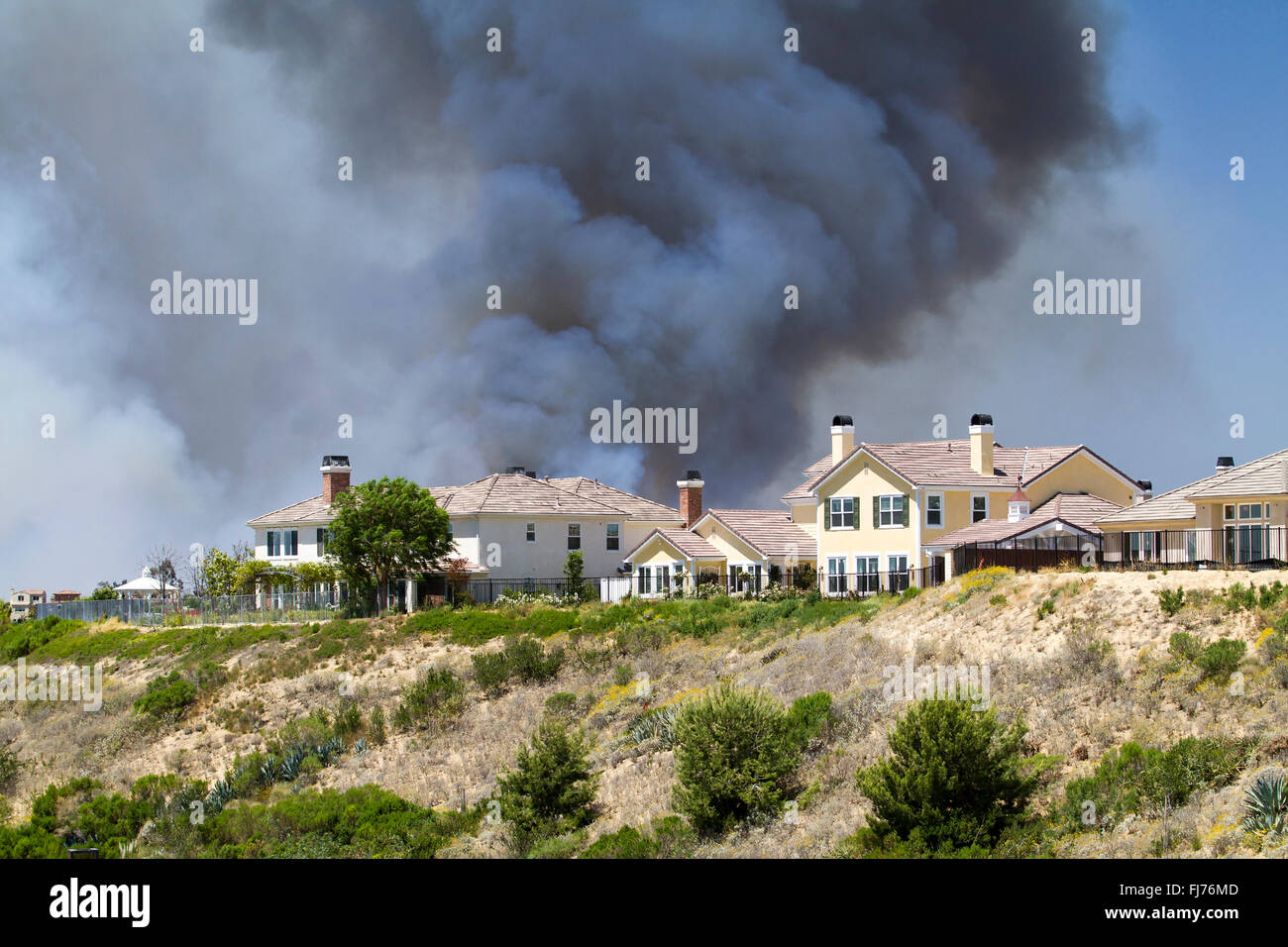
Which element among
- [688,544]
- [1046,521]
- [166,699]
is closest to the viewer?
[166,699]

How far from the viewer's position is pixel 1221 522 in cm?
3825

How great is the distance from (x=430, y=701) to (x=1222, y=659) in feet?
83.5

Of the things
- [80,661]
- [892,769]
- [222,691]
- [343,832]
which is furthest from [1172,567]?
[80,661]

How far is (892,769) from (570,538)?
4656cm

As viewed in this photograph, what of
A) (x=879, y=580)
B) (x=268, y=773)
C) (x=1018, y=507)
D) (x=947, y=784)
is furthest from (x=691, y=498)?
(x=947, y=784)

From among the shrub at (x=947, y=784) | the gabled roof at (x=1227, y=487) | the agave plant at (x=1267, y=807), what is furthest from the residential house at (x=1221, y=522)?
the agave plant at (x=1267, y=807)

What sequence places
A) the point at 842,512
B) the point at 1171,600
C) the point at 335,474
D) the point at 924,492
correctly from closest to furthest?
the point at 1171,600, the point at 924,492, the point at 842,512, the point at 335,474

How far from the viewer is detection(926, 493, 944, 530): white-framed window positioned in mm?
51094

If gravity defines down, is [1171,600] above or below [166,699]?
above

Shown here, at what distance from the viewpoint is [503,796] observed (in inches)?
992

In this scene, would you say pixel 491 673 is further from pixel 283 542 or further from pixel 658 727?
pixel 283 542

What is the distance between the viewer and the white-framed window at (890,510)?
5188cm

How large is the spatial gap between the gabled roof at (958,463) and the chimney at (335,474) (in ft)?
93.2
